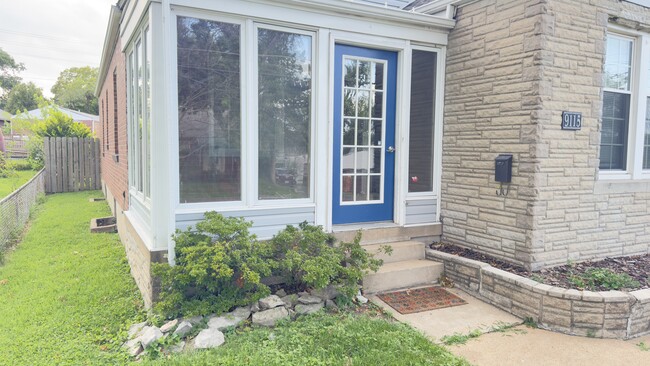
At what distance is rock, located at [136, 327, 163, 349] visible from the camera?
3.09 metres

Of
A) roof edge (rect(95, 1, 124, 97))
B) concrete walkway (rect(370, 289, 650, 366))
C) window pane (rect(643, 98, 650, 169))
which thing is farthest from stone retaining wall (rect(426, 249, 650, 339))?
roof edge (rect(95, 1, 124, 97))

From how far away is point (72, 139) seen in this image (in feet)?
43.3

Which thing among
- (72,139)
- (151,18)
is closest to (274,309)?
(151,18)

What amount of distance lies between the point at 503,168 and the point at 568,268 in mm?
1298

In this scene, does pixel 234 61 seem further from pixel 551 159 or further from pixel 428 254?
pixel 551 159

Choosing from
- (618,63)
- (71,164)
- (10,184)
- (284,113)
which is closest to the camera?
(284,113)

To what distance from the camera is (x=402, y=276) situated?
4.41 m

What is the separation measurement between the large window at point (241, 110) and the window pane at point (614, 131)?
3602mm

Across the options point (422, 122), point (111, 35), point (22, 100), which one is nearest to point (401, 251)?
point (422, 122)

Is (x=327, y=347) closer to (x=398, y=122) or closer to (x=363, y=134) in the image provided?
(x=363, y=134)

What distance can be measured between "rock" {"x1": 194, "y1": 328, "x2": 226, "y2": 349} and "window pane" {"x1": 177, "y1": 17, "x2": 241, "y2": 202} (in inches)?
50.7

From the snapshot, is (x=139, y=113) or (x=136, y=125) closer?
(x=139, y=113)

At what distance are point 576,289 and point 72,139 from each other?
47.9 feet

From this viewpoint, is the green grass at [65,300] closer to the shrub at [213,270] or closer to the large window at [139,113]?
the shrub at [213,270]
